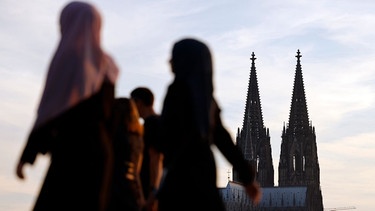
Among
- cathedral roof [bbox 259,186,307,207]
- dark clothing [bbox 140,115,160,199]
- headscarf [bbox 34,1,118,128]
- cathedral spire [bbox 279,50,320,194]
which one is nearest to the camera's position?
headscarf [bbox 34,1,118,128]

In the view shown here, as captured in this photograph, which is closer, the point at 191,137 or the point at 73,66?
the point at 73,66

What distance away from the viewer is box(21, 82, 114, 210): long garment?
6.11m

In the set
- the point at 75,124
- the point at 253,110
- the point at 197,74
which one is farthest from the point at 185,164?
the point at 253,110

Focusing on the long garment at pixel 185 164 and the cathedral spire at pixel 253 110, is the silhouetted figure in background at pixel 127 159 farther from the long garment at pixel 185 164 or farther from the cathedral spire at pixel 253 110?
the cathedral spire at pixel 253 110

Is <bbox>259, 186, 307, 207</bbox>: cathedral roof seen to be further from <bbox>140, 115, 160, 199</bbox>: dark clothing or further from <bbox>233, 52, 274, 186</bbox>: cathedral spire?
Result: <bbox>140, 115, 160, 199</bbox>: dark clothing

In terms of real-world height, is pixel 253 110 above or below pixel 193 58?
above

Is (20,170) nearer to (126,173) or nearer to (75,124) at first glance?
(75,124)

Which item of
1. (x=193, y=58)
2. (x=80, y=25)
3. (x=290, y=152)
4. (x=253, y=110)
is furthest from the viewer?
(x=253, y=110)

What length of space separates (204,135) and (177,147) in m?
0.22

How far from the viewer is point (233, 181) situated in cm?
10969

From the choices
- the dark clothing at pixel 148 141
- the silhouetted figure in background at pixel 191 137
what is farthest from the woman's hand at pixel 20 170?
the dark clothing at pixel 148 141

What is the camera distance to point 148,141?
8.20m

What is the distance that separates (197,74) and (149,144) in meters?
1.82

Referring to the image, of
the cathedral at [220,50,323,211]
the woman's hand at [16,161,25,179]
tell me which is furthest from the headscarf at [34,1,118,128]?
the cathedral at [220,50,323,211]
